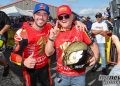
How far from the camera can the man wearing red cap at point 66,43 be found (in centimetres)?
464

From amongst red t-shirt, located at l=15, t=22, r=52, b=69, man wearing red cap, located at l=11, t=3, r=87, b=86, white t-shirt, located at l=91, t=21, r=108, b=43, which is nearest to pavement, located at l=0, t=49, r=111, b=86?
white t-shirt, located at l=91, t=21, r=108, b=43

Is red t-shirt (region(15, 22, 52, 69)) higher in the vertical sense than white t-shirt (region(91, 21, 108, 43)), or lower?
higher

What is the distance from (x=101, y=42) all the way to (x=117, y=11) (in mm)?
2651

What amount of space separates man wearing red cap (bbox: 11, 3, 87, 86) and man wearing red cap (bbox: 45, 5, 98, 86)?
46 centimetres

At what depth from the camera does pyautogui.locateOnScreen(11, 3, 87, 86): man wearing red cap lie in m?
5.15

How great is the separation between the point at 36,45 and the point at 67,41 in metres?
0.88

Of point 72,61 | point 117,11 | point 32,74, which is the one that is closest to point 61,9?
point 72,61

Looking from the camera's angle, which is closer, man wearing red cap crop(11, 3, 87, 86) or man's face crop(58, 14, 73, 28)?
man's face crop(58, 14, 73, 28)

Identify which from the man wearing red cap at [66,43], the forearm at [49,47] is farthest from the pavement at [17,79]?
the man wearing red cap at [66,43]

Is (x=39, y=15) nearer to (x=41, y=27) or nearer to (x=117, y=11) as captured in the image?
(x=41, y=27)

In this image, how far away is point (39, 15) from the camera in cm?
518

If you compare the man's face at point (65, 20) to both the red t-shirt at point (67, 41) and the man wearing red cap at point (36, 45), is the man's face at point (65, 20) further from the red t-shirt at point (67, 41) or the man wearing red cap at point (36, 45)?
the man wearing red cap at point (36, 45)

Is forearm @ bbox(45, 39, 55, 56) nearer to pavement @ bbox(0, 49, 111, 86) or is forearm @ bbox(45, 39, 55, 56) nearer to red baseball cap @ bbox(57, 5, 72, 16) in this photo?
red baseball cap @ bbox(57, 5, 72, 16)

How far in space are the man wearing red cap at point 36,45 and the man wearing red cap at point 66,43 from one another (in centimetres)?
46
